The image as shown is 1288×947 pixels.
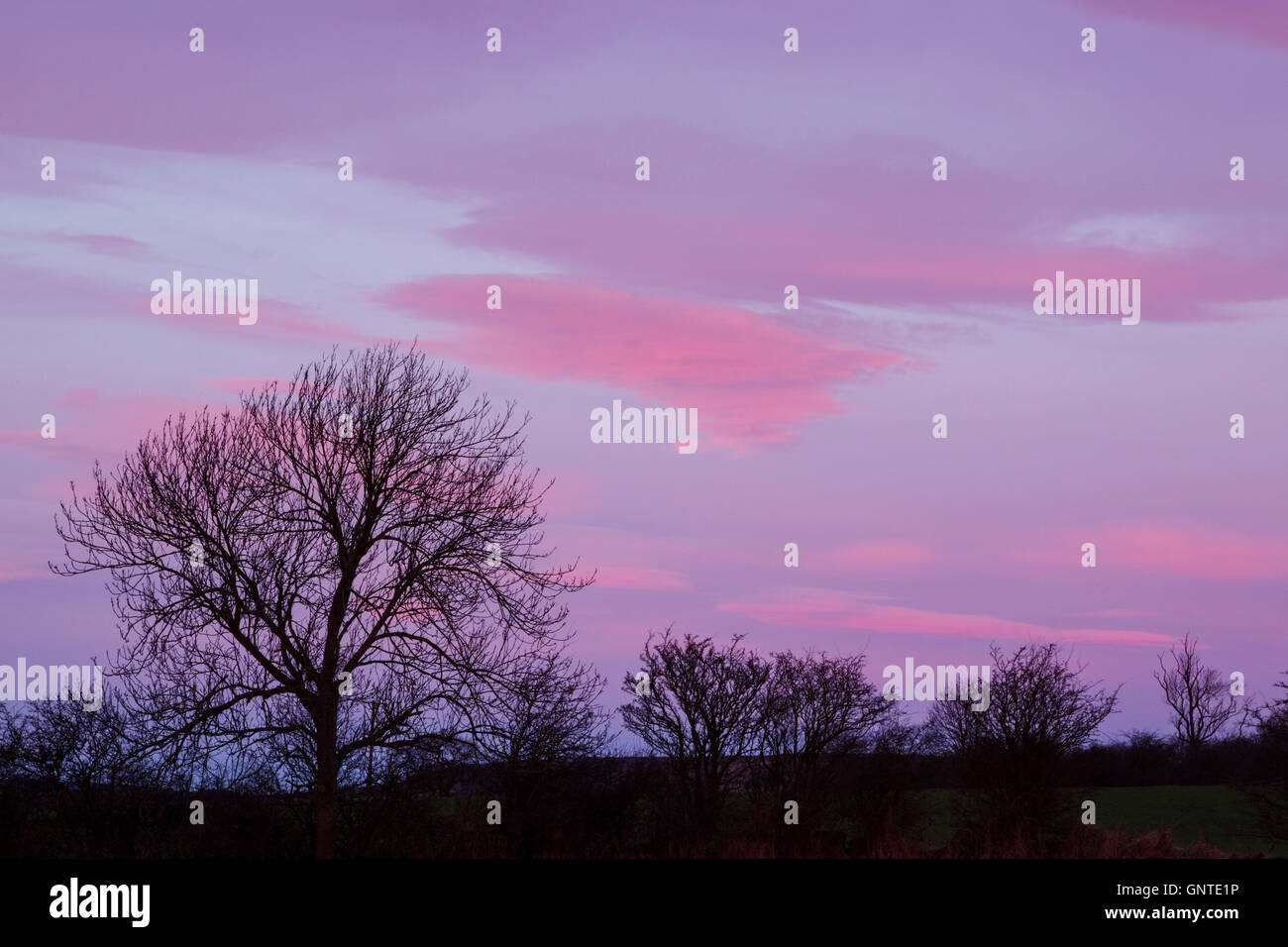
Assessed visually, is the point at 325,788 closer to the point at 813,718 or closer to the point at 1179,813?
the point at 813,718

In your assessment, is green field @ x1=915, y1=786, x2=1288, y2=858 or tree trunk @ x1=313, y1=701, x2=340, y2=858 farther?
green field @ x1=915, y1=786, x2=1288, y2=858

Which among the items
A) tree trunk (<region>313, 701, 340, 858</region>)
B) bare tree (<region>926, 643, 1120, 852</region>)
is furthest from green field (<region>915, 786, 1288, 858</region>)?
tree trunk (<region>313, 701, 340, 858</region>)

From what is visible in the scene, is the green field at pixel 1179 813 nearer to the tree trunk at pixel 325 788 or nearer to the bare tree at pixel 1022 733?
the bare tree at pixel 1022 733

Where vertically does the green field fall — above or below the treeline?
below

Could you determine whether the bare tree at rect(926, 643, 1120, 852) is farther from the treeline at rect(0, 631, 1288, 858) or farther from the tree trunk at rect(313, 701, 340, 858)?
the tree trunk at rect(313, 701, 340, 858)

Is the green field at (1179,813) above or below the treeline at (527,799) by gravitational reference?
below

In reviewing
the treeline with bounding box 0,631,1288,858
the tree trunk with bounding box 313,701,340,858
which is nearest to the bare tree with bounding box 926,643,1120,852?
the treeline with bounding box 0,631,1288,858

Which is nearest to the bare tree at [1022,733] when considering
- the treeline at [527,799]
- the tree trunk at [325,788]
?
the treeline at [527,799]

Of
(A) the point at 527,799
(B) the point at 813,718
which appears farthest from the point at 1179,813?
(A) the point at 527,799

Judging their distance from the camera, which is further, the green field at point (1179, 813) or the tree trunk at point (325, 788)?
the green field at point (1179, 813)
